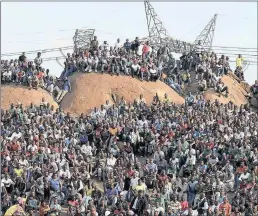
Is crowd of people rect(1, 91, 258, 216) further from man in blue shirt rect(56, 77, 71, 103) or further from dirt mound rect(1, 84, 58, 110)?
man in blue shirt rect(56, 77, 71, 103)

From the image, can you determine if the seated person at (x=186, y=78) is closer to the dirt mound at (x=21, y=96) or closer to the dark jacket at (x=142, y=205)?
the dirt mound at (x=21, y=96)

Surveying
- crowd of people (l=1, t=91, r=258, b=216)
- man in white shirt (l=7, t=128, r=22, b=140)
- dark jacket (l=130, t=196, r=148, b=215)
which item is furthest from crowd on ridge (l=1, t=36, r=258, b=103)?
dark jacket (l=130, t=196, r=148, b=215)

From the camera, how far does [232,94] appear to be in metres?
36.5

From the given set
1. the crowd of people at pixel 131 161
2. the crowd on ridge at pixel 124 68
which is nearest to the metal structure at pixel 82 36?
the crowd on ridge at pixel 124 68

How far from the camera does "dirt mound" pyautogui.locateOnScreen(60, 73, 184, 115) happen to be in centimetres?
3469

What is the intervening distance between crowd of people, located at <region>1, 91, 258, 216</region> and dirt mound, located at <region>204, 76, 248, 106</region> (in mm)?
3824

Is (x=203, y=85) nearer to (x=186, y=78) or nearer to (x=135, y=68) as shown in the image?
(x=186, y=78)

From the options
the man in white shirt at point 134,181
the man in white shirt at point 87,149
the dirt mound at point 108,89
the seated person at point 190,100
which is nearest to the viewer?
the man in white shirt at point 134,181

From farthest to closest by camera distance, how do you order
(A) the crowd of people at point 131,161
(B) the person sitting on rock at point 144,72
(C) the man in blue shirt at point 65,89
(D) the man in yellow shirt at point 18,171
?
(C) the man in blue shirt at point 65,89 → (B) the person sitting on rock at point 144,72 → (D) the man in yellow shirt at point 18,171 → (A) the crowd of people at point 131,161

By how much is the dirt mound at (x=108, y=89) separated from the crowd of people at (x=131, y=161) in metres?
3.58

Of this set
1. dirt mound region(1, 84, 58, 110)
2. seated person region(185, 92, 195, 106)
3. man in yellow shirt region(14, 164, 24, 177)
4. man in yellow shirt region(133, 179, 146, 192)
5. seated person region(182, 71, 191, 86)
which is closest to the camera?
man in yellow shirt region(133, 179, 146, 192)

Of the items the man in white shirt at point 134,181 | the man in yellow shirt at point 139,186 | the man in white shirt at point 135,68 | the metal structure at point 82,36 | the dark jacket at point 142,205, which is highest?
the metal structure at point 82,36

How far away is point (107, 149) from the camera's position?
88.2 feet

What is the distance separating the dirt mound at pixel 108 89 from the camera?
34.7 meters
